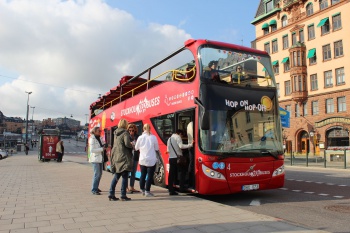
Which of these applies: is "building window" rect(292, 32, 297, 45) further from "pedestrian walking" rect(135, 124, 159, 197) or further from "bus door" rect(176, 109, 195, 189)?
"pedestrian walking" rect(135, 124, 159, 197)

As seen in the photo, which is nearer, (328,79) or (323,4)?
(328,79)

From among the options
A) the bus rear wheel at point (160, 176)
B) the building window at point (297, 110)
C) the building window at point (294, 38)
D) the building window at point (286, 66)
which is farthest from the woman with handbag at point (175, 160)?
the building window at point (294, 38)

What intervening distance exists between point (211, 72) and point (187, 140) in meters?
1.91

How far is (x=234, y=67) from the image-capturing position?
28.1 ft

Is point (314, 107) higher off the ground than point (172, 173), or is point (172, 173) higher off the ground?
point (314, 107)

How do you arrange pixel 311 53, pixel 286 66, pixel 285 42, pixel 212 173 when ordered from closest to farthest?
pixel 212 173
pixel 311 53
pixel 286 66
pixel 285 42

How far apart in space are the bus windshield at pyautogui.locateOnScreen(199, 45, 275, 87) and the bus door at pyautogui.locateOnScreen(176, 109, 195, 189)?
115cm

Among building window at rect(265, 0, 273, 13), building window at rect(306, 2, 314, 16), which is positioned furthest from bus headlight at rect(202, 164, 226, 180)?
building window at rect(265, 0, 273, 13)

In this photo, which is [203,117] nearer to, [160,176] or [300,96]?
[160,176]

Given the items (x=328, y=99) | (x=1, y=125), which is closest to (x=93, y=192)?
(x=328, y=99)

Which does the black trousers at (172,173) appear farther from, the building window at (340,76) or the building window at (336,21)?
the building window at (336,21)

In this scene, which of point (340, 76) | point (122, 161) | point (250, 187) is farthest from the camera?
point (340, 76)

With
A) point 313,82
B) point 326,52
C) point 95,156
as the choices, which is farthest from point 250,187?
point 313,82

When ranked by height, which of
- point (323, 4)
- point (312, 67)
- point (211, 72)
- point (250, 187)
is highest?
point (323, 4)
